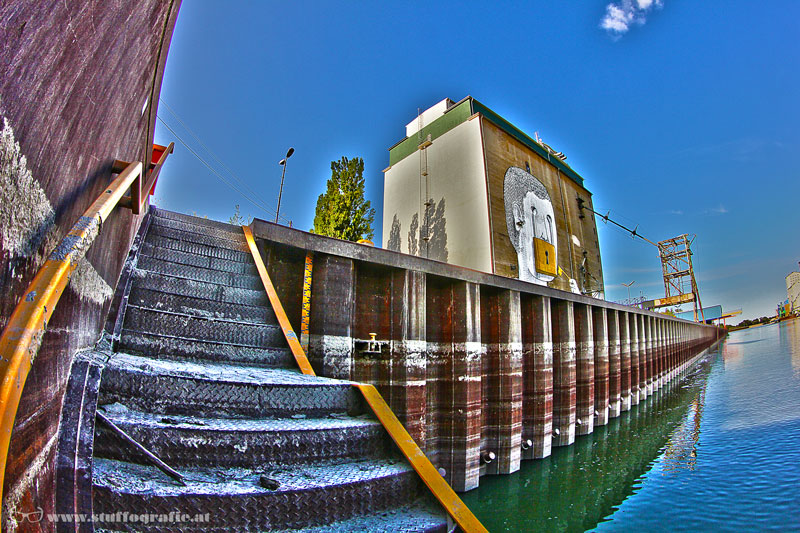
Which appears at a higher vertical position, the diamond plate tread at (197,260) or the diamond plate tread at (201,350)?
the diamond plate tread at (197,260)

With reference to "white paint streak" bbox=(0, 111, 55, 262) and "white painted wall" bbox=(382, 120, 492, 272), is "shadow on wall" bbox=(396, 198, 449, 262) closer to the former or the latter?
"white painted wall" bbox=(382, 120, 492, 272)

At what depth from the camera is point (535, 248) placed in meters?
20.4

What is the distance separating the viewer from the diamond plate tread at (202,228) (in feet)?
21.9

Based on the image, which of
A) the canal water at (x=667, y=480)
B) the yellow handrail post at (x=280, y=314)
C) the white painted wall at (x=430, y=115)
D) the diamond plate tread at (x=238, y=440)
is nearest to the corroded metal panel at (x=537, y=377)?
the canal water at (x=667, y=480)

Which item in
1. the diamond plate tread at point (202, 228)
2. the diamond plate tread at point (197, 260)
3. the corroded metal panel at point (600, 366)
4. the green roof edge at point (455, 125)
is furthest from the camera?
the green roof edge at point (455, 125)

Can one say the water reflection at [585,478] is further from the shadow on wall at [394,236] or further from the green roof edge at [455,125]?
the green roof edge at [455,125]

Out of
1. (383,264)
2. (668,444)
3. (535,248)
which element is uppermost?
(535,248)

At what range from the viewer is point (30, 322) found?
145 cm

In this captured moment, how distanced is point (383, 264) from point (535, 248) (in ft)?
51.4

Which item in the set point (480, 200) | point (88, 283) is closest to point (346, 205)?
point (480, 200)

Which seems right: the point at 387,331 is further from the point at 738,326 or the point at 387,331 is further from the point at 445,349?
the point at 738,326

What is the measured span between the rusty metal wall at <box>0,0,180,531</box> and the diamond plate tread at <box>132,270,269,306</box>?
157 cm

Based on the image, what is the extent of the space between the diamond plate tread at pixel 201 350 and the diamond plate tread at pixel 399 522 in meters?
2.31

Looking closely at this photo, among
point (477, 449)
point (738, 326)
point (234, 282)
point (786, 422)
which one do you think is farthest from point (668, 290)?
point (738, 326)
